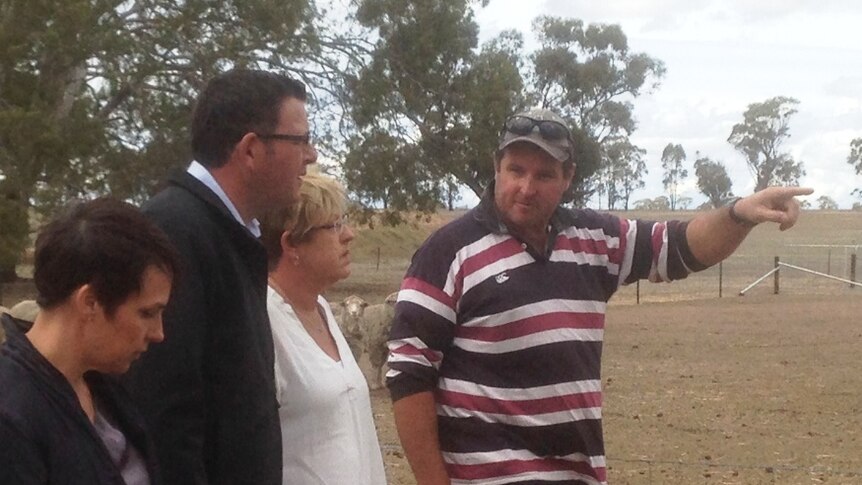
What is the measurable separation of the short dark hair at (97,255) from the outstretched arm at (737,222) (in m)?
1.61

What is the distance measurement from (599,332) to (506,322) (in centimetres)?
28

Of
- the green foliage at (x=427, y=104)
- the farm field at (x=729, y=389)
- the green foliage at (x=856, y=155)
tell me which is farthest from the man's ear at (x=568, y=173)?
the green foliage at (x=856, y=155)

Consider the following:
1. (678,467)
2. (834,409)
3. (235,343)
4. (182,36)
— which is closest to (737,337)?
(834,409)

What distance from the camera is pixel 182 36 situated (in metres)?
23.0

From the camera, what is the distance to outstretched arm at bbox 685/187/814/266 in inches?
114

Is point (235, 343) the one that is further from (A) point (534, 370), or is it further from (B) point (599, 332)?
(B) point (599, 332)

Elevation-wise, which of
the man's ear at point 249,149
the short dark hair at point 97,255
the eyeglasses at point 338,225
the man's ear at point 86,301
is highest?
the man's ear at point 249,149

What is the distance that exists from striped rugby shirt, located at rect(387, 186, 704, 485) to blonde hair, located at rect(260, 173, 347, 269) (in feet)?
0.88

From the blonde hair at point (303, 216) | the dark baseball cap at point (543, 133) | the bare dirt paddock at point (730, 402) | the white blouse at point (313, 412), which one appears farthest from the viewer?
the bare dirt paddock at point (730, 402)

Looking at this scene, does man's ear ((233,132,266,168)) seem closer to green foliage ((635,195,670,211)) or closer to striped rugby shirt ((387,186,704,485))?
striped rugby shirt ((387,186,704,485))

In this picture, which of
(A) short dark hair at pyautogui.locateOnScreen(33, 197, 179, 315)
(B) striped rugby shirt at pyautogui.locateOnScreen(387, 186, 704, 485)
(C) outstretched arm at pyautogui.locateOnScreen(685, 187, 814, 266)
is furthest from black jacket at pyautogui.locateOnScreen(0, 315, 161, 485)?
(C) outstretched arm at pyautogui.locateOnScreen(685, 187, 814, 266)

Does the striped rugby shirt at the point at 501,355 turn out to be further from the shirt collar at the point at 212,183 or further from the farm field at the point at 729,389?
the farm field at the point at 729,389

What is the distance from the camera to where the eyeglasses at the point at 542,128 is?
2.91 metres

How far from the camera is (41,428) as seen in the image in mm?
1749
